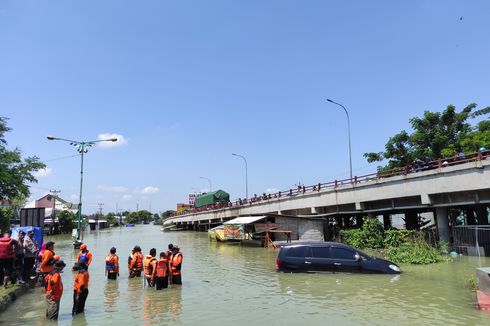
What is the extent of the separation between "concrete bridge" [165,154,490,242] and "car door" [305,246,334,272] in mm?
11655

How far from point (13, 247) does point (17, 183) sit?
2430cm

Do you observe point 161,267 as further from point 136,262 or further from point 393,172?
point 393,172

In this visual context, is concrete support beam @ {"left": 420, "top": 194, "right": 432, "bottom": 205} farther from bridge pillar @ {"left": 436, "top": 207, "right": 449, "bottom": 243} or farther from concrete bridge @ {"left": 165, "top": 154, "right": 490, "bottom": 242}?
bridge pillar @ {"left": 436, "top": 207, "right": 449, "bottom": 243}

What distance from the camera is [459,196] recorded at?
24.7 m

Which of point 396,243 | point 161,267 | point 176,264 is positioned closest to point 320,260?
point 176,264

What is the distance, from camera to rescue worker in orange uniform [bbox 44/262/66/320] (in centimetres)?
960

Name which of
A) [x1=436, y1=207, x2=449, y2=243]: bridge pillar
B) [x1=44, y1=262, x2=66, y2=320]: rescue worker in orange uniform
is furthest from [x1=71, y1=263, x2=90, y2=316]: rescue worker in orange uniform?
[x1=436, y1=207, x2=449, y2=243]: bridge pillar

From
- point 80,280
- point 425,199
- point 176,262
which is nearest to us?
point 80,280

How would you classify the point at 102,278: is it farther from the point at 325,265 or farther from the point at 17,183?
the point at 17,183

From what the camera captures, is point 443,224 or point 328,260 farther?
point 443,224

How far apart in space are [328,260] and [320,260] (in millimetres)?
323

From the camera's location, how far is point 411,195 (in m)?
27.3

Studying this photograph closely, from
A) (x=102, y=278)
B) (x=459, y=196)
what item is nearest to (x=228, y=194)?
(x=459, y=196)

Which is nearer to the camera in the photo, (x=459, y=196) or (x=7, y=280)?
(x=7, y=280)
